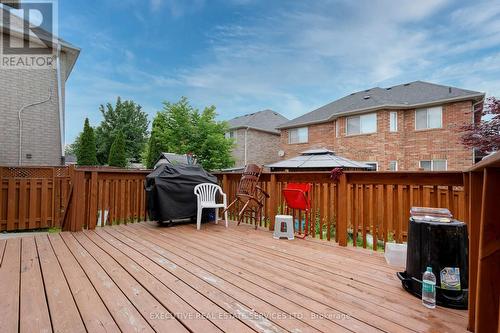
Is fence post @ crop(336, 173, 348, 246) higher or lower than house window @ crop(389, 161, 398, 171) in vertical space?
lower

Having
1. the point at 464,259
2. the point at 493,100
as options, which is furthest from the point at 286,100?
the point at 464,259

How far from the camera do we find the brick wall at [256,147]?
1675 cm

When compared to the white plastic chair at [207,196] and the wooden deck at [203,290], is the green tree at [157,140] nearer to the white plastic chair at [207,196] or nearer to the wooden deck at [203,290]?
the white plastic chair at [207,196]

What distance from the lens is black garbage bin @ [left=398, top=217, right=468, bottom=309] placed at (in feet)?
5.73

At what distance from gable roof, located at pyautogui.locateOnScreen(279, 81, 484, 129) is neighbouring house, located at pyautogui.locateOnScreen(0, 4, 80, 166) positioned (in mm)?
10807

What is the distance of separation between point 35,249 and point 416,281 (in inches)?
150

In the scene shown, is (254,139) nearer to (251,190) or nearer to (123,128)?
(251,190)

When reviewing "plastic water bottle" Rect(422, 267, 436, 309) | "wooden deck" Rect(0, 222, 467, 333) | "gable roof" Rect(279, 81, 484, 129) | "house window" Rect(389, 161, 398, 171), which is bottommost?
"wooden deck" Rect(0, 222, 467, 333)

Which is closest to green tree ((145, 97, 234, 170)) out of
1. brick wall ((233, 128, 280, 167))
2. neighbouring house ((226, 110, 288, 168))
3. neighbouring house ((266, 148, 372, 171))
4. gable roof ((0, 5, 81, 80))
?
neighbouring house ((226, 110, 288, 168))

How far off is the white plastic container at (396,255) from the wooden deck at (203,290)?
4.8 inches

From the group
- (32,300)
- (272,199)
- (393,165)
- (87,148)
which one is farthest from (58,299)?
(87,148)

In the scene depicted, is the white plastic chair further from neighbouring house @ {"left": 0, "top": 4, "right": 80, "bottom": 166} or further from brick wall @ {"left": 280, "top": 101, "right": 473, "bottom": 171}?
brick wall @ {"left": 280, "top": 101, "right": 473, "bottom": 171}

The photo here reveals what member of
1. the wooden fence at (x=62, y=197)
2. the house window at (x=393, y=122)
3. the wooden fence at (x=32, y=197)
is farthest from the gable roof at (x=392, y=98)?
the wooden fence at (x=32, y=197)

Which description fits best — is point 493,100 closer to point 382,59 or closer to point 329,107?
point 382,59
